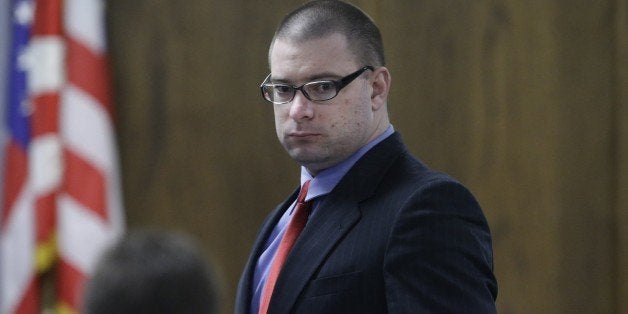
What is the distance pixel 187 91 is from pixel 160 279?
8.29ft

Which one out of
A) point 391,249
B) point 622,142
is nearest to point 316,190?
point 391,249

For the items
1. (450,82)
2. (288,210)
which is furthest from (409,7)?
(288,210)

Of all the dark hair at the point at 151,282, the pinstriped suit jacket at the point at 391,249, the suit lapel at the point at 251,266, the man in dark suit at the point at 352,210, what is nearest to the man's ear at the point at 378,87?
the man in dark suit at the point at 352,210

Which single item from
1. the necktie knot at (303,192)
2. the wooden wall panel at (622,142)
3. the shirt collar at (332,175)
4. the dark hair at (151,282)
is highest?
the dark hair at (151,282)

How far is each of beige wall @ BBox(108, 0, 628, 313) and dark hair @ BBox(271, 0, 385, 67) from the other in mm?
1306

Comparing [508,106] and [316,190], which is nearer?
[316,190]

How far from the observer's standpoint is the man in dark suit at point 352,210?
1567 mm

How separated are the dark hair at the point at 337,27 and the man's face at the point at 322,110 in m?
0.01

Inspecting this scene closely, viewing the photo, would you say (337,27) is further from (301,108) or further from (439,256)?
(439,256)

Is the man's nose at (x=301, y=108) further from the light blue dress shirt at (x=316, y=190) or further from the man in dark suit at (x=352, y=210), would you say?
the light blue dress shirt at (x=316, y=190)

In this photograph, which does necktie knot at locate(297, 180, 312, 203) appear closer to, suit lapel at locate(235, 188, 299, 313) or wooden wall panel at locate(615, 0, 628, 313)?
suit lapel at locate(235, 188, 299, 313)

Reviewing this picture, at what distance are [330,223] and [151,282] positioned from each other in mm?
999

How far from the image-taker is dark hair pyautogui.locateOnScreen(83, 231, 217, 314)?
0.75m

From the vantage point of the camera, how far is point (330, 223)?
174cm
